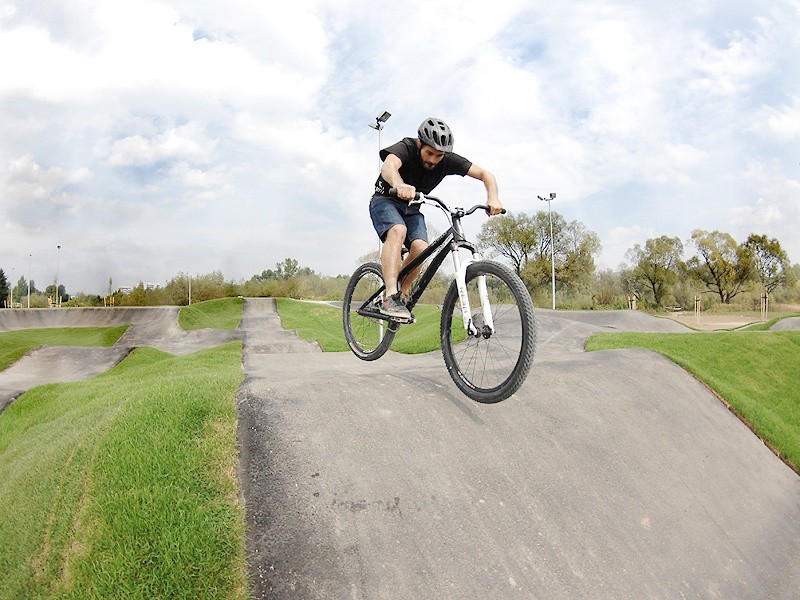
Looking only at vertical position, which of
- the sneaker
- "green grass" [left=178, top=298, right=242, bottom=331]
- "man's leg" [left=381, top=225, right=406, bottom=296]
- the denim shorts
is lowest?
"green grass" [left=178, top=298, right=242, bottom=331]

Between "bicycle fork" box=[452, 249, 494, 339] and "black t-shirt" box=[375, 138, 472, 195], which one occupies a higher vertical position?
"black t-shirt" box=[375, 138, 472, 195]

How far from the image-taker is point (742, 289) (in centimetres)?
5850

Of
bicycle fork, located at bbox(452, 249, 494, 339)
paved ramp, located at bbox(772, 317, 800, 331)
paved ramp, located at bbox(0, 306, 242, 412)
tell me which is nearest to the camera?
bicycle fork, located at bbox(452, 249, 494, 339)

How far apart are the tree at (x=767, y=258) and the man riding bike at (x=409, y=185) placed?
218 ft

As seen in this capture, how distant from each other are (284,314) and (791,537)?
1206 inches

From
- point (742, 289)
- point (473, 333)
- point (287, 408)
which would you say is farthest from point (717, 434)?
point (742, 289)

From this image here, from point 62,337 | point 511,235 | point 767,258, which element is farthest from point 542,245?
point 62,337

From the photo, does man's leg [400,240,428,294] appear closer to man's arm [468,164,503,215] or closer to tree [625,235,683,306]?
man's arm [468,164,503,215]

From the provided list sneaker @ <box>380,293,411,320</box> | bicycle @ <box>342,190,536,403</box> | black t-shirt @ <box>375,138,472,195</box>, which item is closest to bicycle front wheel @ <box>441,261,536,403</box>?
bicycle @ <box>342,190,536,403</box>

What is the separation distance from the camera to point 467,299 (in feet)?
15.4

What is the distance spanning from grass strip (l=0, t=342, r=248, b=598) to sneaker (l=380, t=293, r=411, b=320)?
5.91 feet

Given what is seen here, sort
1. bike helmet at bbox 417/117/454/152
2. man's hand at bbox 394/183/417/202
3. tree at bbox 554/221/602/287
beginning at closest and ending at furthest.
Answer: man's hand at bbox 394/183/417/202
bike helmet at bbox 417/117/454/152
tree at bbox 554/221/602/287

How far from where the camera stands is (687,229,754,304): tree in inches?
2302

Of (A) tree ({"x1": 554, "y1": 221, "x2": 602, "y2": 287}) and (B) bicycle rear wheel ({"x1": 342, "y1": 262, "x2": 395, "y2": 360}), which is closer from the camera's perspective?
(B) bicycle rear wheel ({"x1": 342, "y1": 262, "x2": 395, "y2": 360})
